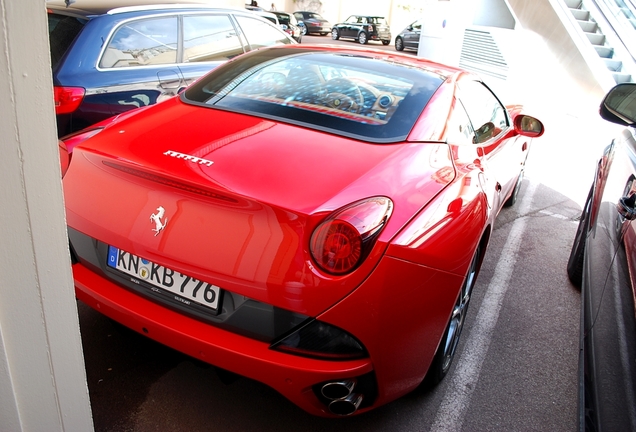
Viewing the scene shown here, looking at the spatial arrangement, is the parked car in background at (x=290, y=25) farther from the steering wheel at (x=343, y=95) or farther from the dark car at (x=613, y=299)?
the dark car at (x=613, y=299)

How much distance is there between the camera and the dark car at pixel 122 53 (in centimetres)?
399

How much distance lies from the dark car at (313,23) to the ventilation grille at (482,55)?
59.4 feet

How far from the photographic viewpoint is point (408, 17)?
4194 centimetres

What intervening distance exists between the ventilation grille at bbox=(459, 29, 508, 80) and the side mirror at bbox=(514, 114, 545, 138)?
1190 cm

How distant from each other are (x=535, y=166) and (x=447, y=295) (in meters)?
5.98

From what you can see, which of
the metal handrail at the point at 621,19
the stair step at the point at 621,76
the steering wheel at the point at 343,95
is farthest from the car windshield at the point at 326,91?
the metal handrail at the point at 621,19

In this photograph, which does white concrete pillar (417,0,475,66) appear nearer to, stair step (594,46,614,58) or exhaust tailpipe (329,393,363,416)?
stair step (594,46,614,58)

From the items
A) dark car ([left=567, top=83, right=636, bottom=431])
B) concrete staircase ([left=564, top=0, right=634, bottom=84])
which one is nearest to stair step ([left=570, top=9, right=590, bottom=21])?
concrete staircase ([left=564, top=0, right=634, bottom=84])

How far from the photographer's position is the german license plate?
1.88 meters

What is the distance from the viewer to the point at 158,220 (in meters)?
1.92

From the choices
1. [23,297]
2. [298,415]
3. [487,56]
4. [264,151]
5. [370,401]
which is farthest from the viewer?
[487,56]

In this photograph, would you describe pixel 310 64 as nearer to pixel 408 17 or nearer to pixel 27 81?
pixel 27 81

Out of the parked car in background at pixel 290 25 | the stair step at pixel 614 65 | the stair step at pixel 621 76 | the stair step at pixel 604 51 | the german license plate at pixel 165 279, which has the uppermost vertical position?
the german license plate at pixel 165 279

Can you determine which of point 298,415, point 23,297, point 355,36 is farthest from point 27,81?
point 355,36
